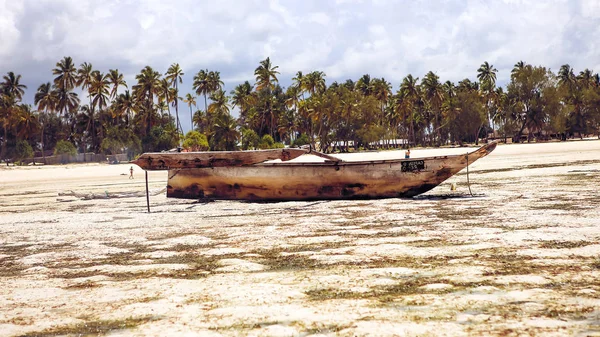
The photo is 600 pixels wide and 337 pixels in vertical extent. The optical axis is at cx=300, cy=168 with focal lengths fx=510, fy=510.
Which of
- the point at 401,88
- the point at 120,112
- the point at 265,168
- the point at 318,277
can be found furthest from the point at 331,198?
the point at 401,88

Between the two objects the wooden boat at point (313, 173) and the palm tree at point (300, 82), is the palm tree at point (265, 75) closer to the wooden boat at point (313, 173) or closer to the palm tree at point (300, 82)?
the palm tree at point (300, 82)

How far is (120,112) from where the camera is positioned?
61.4 metres

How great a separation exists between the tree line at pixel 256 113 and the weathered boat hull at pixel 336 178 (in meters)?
41.8

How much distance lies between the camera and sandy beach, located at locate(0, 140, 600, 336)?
347cm

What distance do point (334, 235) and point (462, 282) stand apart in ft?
9.23

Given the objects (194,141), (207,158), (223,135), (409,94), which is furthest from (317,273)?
(409,94)

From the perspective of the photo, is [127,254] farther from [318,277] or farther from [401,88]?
[401,88]

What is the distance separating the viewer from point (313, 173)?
36.1 feet

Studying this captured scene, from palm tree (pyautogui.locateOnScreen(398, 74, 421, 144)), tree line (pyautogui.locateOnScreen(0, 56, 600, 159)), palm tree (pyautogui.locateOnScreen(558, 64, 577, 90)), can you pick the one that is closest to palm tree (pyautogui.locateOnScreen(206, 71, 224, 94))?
tree line (pyautogui.locateOnScreen(0, 56, 600, 159))

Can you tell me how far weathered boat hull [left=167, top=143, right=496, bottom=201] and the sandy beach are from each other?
1485 mm

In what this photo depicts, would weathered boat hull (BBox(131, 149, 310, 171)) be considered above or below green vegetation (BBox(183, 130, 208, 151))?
below

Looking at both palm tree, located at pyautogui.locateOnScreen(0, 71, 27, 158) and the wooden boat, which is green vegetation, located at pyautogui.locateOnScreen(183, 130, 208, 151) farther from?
the wooden boat

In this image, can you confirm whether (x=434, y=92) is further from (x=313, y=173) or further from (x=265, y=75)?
(x=313, y=173)

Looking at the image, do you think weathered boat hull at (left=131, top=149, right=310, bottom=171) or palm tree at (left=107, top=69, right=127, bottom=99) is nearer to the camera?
weathered boat hull at (left=131, top=149, right=310, bottom=171)
